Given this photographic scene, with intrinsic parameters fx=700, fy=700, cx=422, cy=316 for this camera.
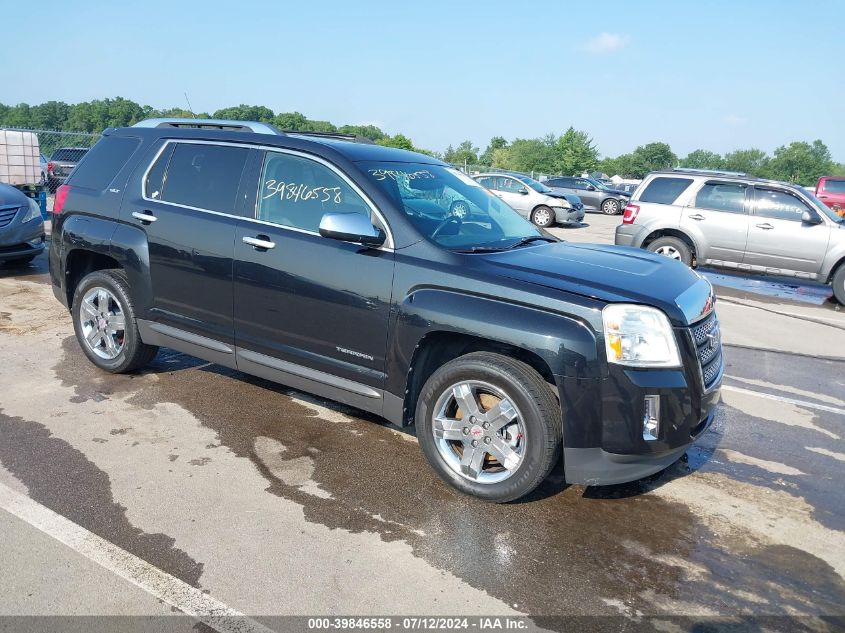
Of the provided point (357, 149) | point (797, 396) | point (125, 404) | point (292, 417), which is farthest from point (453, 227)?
point (797, 396)

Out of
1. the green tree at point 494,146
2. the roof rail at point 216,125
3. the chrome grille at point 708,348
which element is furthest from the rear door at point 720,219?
the green tree at point 494,146

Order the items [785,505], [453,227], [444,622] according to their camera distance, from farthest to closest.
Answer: [453,227]
[785,505]
[444,622]

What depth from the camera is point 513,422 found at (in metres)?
3.71

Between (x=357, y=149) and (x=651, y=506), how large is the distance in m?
2.84

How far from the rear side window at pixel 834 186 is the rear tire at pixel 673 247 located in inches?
455

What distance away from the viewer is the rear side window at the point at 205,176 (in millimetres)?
4742

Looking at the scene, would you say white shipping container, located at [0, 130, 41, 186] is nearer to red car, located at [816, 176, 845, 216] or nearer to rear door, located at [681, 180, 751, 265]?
rear door, located at [681, 180, 751, 265]

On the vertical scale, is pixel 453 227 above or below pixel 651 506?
above

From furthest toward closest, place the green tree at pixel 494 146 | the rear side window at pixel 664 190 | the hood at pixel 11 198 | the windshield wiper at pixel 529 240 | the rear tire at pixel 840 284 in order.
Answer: the green tree at pixel 494 146, the rear side window at pixel 664 190, the rear tire at pixel 840 284, the hood at pixel 11 198, the windshield wiper at pixel 529 240

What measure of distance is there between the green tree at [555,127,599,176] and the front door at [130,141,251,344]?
3283 inches

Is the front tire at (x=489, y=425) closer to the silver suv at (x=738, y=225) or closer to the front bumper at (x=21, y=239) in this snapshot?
the front bumper at (x=21, y=239)

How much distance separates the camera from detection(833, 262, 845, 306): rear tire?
35.8 ft

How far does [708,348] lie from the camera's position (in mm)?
3857

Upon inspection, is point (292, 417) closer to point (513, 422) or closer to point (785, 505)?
point (513, 422)
